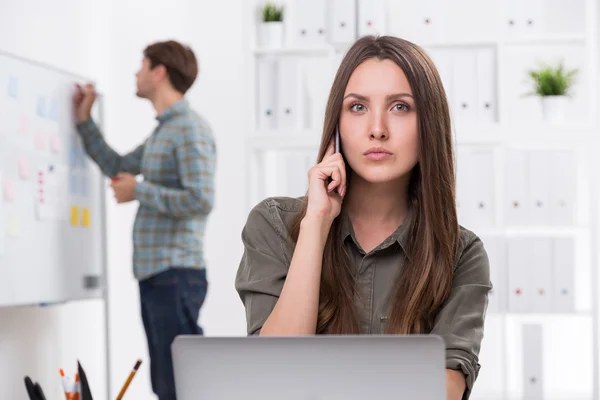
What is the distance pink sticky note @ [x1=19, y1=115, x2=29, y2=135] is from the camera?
2967 mm

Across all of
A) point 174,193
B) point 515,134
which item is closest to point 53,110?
point 174,193

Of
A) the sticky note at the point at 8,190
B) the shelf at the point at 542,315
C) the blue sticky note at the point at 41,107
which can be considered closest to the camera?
the sticky note at the point at 8,190

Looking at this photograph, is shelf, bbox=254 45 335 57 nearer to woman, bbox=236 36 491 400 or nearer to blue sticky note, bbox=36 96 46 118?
blue sticky note, bbox=36 96 46 118

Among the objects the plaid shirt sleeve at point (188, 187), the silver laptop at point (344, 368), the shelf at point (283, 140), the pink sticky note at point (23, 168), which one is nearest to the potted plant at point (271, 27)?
the shelf at point (283, 140)

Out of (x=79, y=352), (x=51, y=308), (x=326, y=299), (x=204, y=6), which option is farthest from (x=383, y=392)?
(x=204, y=6)

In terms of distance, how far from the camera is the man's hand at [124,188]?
10.5ft

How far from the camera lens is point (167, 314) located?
3.13 meters

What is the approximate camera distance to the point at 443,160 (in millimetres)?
1416

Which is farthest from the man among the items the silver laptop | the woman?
the silver laptop

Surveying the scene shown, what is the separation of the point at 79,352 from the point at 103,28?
145 cm

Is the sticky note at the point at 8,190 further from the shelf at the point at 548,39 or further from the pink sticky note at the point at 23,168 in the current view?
the shelf at the point at 548,39

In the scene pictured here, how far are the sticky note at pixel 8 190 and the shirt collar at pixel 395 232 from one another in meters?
1.66

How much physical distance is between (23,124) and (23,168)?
15cm

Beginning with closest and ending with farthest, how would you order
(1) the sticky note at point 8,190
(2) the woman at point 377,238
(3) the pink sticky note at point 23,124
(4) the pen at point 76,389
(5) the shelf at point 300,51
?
(2) the woman at point 377,238 → (4) the pen at point 76,389 → (1) the sticky note at point 8,190 → (3) the pink sticky note at point 23,124 → (5) the shelf at point 300,51
